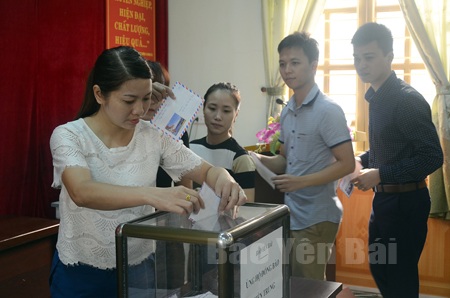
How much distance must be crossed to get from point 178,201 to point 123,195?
14cm

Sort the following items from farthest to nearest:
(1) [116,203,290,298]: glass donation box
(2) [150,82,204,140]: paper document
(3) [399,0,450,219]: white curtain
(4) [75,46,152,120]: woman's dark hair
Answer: (3) [399,0,450,219]: white curtain, (2) [150,82,204,140]: paper document, (4) [75,46,152,120]: woman's dark hair, (1) [116,203,290,298]: glass donation box

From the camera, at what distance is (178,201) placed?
0.97 m

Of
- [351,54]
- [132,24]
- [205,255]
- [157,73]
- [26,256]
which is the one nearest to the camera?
[205,255]

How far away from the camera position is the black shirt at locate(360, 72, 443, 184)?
6.56ft

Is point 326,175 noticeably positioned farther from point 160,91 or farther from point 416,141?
point 160,91

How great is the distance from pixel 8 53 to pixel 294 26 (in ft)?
7.69

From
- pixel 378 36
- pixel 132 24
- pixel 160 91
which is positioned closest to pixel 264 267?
pixel 160 91

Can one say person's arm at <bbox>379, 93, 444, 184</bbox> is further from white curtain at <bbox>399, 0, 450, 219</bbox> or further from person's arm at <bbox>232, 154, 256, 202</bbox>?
white curtain at <bbox>399, 0, 450, 219</bbox>

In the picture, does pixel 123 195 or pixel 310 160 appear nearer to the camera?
pixel 123 195

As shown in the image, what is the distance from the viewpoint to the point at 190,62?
175 inches

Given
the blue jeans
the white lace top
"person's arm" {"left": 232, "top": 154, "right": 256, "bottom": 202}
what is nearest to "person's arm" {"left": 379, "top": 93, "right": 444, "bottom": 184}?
"person's arm" {"left": 232, "top": 154, "right": 256, "bottom": 202}

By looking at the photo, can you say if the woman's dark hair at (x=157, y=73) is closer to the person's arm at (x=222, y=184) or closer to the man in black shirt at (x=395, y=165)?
the person's arm at (x=222, y=184)

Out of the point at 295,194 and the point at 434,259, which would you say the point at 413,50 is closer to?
the point at 434,259

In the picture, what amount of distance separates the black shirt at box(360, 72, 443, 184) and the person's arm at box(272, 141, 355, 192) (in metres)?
0.23
